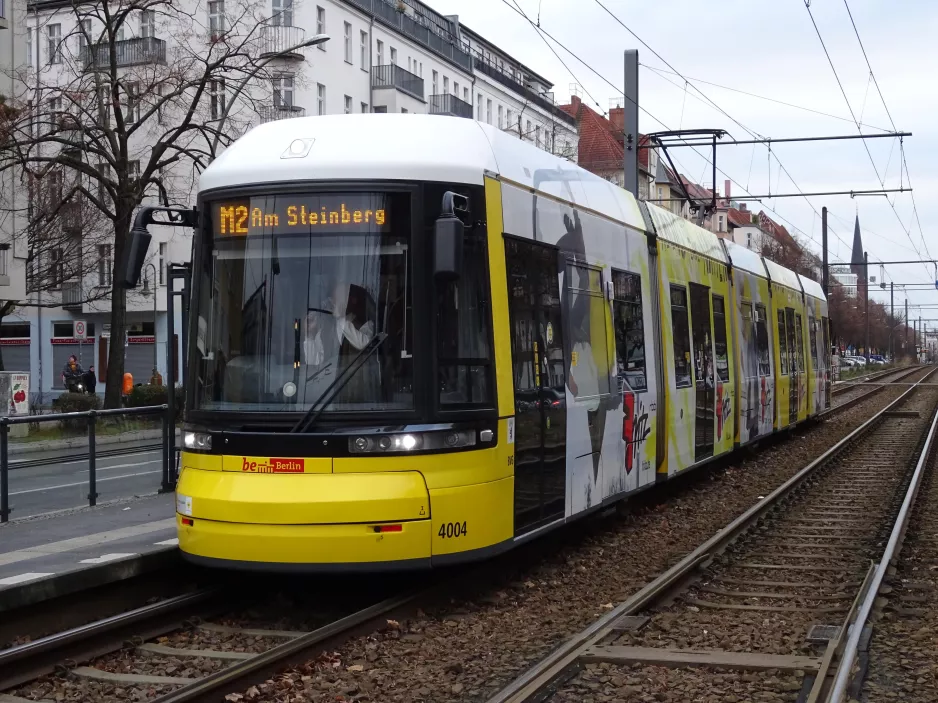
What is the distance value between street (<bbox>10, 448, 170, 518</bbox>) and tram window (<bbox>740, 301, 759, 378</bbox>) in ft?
28.2

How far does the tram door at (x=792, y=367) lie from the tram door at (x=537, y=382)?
44.7ft

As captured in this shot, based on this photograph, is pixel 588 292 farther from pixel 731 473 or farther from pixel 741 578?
pixel 731 473

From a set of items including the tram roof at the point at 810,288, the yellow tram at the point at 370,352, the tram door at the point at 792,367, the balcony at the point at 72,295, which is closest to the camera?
the yellow tram at the point at 370,352

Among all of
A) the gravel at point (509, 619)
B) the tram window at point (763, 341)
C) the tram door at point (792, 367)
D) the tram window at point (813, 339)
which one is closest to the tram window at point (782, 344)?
the tram door at point (792, 367)

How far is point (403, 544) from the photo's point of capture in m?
7.71

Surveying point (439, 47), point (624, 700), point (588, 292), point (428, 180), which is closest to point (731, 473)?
point (588, 292)

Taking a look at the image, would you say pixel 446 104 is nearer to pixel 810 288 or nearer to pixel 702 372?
pixel 810 288

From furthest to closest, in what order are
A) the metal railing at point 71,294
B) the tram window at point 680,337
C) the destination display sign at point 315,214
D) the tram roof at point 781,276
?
the metal railing at point 71,294 → the tram roof at point 781,276 → the tram window at point 680,337 → the destination display sign at point 315,214

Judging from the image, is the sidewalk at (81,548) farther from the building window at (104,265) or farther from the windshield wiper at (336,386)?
the building window at (104,265)

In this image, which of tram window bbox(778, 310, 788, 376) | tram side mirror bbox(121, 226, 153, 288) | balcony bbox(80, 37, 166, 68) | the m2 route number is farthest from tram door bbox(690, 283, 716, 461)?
balcony bbox(80, 37, 166, 68)

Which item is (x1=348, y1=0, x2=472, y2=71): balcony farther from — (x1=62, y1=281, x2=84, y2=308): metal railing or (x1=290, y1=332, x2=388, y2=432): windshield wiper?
(x1=290, y1=332, x2=388, y2=432): windshield wiper

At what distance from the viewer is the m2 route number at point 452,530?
7.92 metres

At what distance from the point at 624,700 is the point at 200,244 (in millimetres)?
4193

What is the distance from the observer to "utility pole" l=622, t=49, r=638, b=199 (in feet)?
72.3
